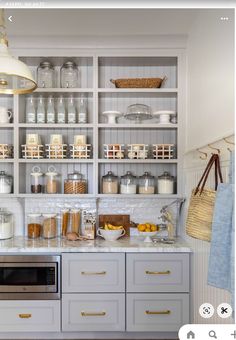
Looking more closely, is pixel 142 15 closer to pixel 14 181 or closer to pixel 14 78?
pixel 14 78

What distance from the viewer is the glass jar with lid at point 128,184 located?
5.50ft

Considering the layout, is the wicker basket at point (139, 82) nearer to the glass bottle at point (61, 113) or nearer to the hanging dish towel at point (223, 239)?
the glass bottle at point (61, 113)

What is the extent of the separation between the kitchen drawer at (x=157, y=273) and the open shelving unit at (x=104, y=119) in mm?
321

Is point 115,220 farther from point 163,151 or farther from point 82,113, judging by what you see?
point 82,113

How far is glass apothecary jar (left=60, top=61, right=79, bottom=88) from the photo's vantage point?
1.69 metres

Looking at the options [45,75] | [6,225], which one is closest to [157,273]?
[6,225]

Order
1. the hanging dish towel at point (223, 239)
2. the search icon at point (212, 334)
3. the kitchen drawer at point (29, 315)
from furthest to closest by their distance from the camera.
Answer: the kitchen drawer at point (29, 315) → the hanging dish towel at point (223, 239) → the search icon at point (212, 334)

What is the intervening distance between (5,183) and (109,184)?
53 centimetres

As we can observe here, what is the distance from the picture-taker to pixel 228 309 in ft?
1.50

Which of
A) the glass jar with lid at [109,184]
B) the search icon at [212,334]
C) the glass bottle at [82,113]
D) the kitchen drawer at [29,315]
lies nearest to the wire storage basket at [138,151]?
the glass jar with lid at [109,184]

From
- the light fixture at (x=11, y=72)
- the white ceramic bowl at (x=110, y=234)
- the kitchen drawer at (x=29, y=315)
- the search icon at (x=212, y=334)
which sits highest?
the light fixture at (x=11, y=72)

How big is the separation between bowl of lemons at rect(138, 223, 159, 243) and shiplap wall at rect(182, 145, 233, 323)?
15 cm

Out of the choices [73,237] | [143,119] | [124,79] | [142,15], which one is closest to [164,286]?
[73,237]

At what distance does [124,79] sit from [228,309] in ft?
4.59
